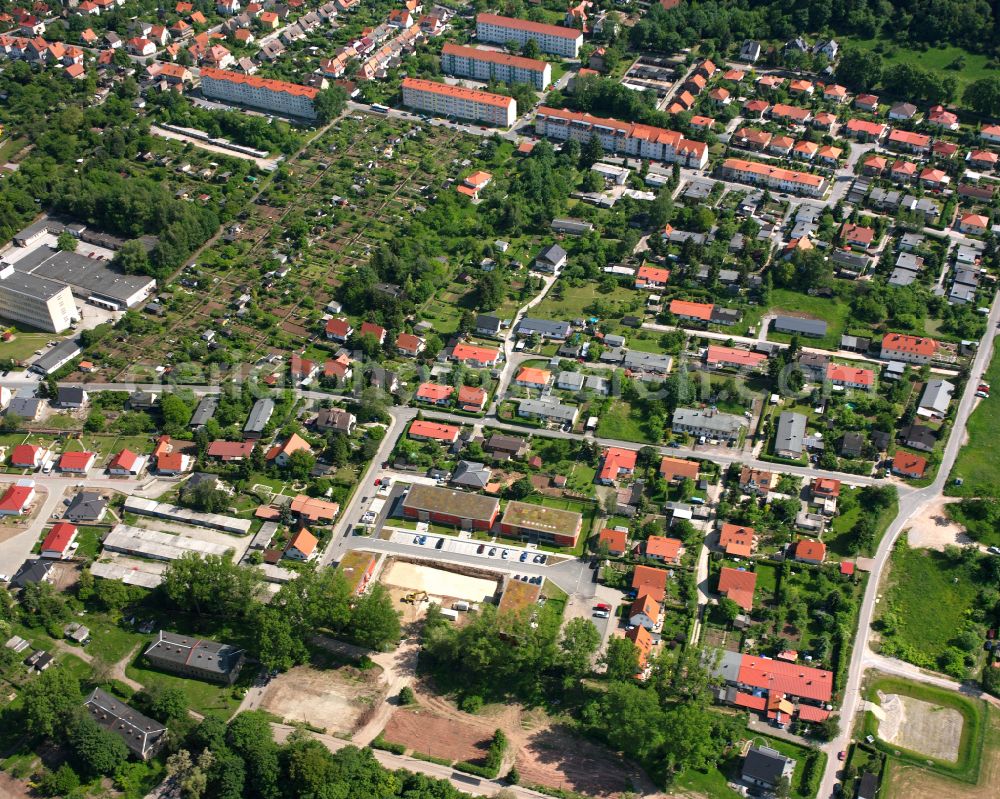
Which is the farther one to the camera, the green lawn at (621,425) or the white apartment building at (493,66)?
the white apartment building at (493,66)

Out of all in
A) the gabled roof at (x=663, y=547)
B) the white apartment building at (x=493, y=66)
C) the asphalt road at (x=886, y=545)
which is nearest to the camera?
the asphalt road at (x=886, y=545)

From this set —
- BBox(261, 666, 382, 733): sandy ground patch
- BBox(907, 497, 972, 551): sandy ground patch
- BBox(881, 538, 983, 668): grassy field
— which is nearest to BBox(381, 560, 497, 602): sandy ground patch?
BBox(261, 666, 382, 733): sandy ground patch

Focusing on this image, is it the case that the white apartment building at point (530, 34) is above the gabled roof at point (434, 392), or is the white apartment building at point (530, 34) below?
above

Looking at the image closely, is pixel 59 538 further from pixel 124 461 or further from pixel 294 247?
pixel 294 247

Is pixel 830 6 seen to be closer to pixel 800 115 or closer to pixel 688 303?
pixel 800 115

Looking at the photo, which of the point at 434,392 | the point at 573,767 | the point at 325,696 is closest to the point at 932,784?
the point at 573,767

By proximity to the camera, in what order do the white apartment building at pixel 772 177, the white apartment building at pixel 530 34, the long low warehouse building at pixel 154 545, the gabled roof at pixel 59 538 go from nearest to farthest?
the gabled roof at pixel 59 538, the long low warehouse building at pixel 154 545, the white apartment building at pixel 772 177, the white apartment building at pixel 530 34

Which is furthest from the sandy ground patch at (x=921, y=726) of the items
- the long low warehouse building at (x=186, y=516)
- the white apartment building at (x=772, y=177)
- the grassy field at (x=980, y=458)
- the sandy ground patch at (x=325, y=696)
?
the white apartment building at (x=772, y=177)

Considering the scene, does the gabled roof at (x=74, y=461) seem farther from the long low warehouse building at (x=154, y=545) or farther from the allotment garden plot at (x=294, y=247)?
the allotment garden plot at (x=294, y=247)
